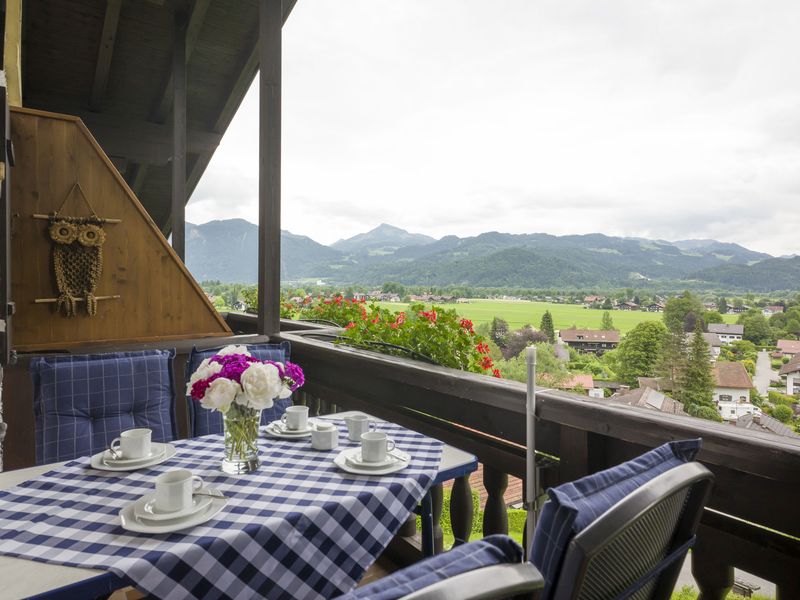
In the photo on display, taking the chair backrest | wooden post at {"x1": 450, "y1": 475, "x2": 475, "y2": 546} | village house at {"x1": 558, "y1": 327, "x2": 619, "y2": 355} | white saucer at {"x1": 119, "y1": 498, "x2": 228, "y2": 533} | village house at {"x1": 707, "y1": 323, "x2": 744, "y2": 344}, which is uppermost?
village house at {"x1": 707, "y1": 323, "x2": 744, "y2": 344}

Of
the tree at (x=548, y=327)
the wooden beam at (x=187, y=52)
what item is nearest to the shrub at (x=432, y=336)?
the tree at (x=548, y=327)

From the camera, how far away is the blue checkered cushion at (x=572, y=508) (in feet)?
2.25

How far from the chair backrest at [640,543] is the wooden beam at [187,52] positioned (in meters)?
5.37

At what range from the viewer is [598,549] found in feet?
2.18

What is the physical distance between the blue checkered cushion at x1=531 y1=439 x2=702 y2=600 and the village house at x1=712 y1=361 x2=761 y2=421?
692mm

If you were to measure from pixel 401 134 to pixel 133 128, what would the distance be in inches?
143

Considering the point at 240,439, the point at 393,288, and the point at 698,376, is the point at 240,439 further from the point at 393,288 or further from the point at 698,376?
the point at 393,288

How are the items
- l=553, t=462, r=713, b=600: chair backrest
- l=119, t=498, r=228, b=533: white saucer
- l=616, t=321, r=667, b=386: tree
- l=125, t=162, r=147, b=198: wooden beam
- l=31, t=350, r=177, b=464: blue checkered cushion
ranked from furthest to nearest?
l=125, t=162, r=147, b=198: wooden beam < l=31, t=350, r=177, b=464: blue checkered cushion < l=616, t=321, r=667, b=386: tree < l=119, t=498, r=228, b=533: white saucer < l=553, t=462, r=713, b=600: chair backrest

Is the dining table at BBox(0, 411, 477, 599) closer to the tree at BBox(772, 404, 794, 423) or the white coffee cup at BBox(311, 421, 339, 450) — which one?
the white coffee cup at BBox(311, 421, 339, 450)

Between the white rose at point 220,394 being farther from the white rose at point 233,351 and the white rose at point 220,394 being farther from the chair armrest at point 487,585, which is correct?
the chair armrest at point 487,585

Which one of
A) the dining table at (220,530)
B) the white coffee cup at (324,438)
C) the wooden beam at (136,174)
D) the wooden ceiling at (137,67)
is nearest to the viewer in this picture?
the dining table at (220,530)

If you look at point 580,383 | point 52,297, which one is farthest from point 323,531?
point 52,297

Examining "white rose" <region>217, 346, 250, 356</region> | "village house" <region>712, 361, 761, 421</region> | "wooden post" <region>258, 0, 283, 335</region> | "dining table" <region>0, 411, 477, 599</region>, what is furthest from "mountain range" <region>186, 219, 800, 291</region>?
"white rose" <region>217, 346, 250, 356</region>

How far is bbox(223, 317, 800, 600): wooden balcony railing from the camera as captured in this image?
1235 millimetres
